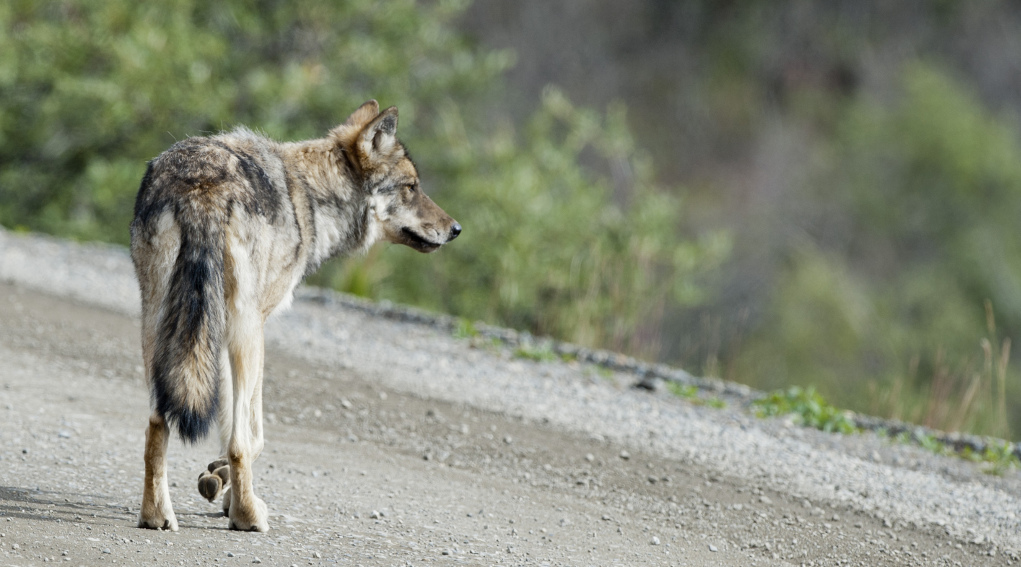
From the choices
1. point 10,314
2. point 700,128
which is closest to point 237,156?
point 10,314

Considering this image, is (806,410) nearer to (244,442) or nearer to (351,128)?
(351,128)

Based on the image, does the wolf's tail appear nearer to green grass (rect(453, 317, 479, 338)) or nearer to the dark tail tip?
the dark tail tip

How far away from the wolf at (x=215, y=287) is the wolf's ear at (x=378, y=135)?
559mm

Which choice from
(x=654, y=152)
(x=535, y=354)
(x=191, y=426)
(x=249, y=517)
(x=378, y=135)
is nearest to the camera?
(x=191, y=426)

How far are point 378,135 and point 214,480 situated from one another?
2.21 meters

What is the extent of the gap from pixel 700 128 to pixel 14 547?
120 ft

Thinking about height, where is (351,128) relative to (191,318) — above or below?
above

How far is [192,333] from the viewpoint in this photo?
4195 mm

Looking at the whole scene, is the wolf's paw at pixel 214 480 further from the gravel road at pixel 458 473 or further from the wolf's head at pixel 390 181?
the wolf's head at pixel 390 181

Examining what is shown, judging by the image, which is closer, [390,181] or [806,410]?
[390,181]

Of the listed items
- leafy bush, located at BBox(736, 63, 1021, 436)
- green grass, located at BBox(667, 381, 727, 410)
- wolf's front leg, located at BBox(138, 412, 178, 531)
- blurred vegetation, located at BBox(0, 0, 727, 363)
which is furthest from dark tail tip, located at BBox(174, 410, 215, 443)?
leafy bush, located at BBox(736, 63, 1021, 436)

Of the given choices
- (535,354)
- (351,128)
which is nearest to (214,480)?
(351,128)

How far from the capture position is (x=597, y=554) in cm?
485

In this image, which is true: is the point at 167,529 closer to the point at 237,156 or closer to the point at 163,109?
the point at 237,156
